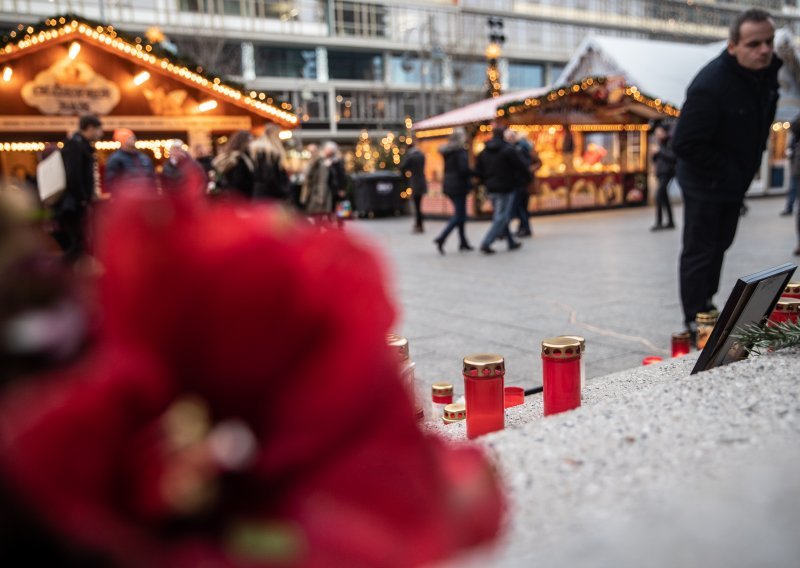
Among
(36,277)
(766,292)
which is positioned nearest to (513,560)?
(36,277)

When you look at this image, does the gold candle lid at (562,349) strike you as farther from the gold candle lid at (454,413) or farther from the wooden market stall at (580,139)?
the wooden market stall at (580,139)

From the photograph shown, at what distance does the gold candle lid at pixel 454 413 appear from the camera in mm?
2400

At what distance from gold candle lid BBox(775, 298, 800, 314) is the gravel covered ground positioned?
500mm

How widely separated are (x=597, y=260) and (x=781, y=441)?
7870 mm

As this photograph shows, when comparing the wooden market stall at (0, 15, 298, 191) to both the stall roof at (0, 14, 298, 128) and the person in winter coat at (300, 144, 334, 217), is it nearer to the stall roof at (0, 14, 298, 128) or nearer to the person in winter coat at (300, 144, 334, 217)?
the stall roof at (0, 14, 298, 128)

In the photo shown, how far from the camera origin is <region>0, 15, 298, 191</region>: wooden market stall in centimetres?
1176

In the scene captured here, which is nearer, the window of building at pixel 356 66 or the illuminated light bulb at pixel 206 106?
the illuminated light bulb at pixel 206 106

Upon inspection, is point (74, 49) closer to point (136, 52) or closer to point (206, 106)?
point (136, 52)

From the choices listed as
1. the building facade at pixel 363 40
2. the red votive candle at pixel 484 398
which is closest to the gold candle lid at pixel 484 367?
the red votive candle at pixel 484 398

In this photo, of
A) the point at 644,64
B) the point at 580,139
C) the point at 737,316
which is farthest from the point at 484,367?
the point at 644,64

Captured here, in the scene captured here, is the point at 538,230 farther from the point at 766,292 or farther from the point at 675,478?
the point at 675,478

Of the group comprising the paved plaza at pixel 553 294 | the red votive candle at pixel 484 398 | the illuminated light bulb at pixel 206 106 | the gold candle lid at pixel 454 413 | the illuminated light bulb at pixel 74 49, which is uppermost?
the illuminated light bulb at pixel 74 49

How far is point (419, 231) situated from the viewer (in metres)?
14.3

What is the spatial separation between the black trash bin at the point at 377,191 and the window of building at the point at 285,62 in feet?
88.2
